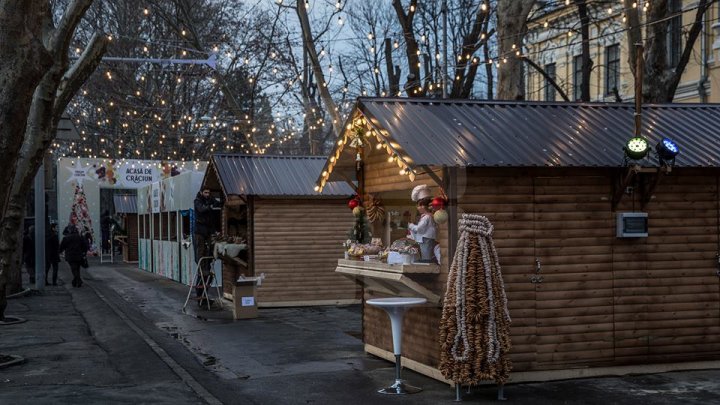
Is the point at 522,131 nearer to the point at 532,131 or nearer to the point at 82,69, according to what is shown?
the point at 532,131

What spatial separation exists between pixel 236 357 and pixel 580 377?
4813 mm

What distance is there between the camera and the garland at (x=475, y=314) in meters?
9.13

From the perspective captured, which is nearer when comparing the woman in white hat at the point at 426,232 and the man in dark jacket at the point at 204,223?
the woman in white hat at the point at 426,232

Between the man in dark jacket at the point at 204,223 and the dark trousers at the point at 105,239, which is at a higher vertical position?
the man in dark jacket at the point at 204,223

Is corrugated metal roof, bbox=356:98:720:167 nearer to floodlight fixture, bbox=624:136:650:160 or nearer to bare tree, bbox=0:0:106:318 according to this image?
floodlight fixture, bbox=624:136:650:160

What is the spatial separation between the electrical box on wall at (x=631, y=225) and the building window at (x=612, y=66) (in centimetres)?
2407

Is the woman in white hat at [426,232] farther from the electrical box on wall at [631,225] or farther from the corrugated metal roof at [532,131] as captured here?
the electrical box on wall at [631,225]

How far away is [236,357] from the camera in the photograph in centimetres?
1245

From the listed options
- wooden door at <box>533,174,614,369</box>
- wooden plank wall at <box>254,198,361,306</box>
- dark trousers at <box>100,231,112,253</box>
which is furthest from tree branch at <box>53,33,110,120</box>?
dark trousers at <box>100,231,112,253</box>

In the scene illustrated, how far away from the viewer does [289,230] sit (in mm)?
18953

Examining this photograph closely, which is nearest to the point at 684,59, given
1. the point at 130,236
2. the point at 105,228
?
the point at 130,236

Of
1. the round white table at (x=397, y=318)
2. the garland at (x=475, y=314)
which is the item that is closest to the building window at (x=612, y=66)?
the garland at (x=475, y=314)

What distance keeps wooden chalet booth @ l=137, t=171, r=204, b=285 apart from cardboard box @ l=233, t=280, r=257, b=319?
22.4 ft

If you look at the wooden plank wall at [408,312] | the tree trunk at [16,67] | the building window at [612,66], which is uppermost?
the building window at [612,66]
